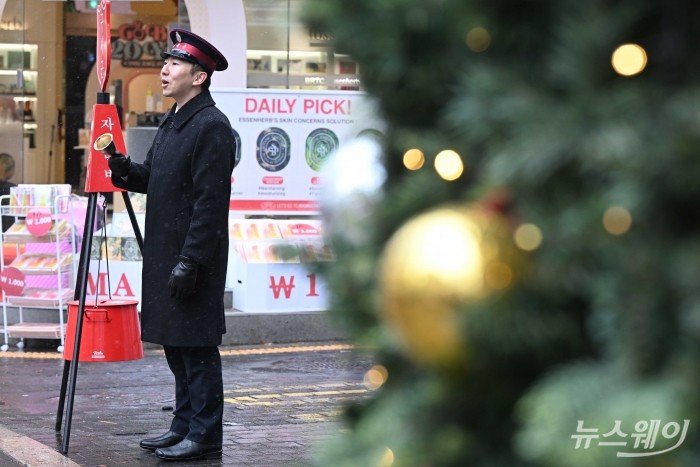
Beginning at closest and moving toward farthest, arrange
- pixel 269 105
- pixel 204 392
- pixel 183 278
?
pixel 183 278 < pixel 204 392 < pixel 269 105

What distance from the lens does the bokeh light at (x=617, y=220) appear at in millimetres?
1214

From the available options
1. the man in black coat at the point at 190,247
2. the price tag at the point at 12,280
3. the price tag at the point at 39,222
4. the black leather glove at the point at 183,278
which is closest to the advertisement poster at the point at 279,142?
the price tag at the point at 39,222

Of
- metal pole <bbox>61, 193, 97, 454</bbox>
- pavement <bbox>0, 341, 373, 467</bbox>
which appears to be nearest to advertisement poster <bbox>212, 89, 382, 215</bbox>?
pavement <bbox>0, 341, 373, 467</bbox>

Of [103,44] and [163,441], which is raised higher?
[103,44]

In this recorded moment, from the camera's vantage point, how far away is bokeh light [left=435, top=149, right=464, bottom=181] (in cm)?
149

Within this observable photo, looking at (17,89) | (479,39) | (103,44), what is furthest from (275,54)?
(479,39)

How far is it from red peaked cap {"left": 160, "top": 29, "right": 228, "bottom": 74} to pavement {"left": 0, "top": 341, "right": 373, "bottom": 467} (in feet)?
6.14

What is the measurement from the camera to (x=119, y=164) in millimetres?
6059

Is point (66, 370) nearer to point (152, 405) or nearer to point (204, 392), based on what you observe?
Answer: point (204, 392)

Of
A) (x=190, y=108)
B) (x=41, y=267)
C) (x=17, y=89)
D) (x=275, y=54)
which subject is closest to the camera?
(x=190, y=108)

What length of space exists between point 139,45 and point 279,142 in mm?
3979

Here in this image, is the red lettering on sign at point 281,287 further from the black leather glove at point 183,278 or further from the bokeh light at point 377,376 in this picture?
the bokeh light at point 377,376

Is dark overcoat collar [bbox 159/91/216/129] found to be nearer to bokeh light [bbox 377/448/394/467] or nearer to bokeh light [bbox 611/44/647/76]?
bokeh light [bbox 377/448/394/467]

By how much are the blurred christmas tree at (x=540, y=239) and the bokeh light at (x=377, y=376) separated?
0.05m
